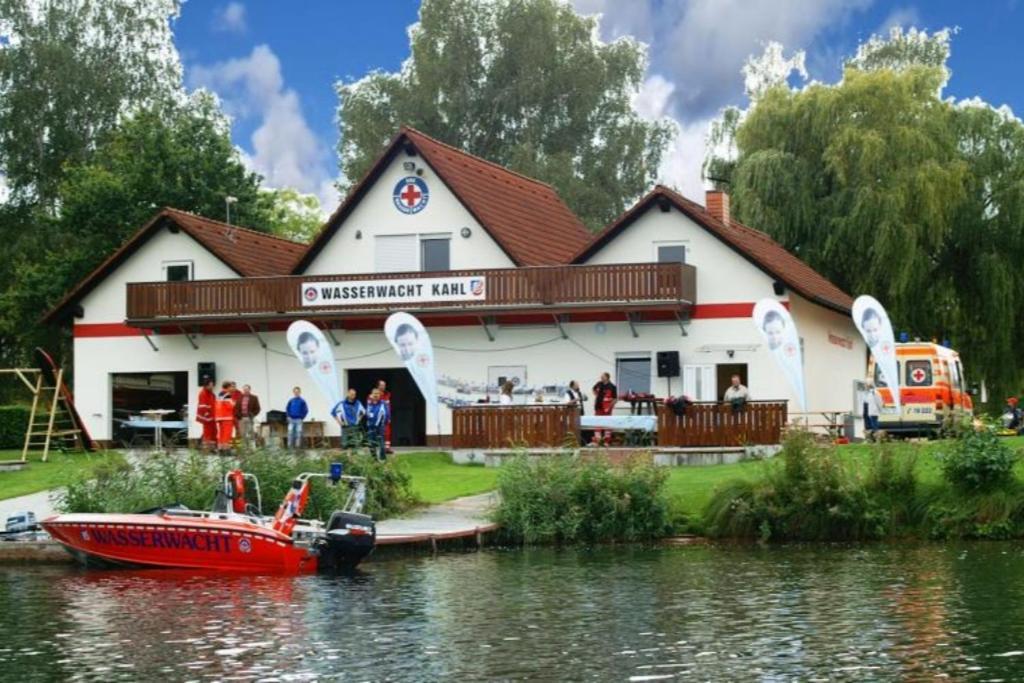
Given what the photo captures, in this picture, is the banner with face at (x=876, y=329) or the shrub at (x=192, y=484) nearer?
the shrub at (x=192, y=484)

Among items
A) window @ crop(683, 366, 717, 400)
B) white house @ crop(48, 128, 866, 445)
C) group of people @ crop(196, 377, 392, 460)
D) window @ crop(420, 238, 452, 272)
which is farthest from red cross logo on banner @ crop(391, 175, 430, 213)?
window @ crop(683, 366, 717, 400)

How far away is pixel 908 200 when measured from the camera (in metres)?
50.3

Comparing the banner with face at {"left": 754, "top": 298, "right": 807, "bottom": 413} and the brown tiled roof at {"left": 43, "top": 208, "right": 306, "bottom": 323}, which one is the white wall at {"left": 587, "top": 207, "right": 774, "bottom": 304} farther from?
the brown tiled roof at {"left": 43, "top": 208, "right": 306, "bottom": 323}


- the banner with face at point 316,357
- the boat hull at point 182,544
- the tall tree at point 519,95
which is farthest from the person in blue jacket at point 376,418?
the tall tree at point 519,95

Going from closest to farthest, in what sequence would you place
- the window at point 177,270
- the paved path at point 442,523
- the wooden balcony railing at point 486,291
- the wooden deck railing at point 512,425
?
1. the paved path at point 442,523
2. the wooden deck railing at point 512,425
3. the wooden balcony railing at point 486,291
4. the window at point 177,270

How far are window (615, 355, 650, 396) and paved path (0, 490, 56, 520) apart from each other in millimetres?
16400

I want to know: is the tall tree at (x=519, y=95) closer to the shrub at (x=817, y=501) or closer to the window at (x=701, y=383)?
the window at (x=701, y=383)

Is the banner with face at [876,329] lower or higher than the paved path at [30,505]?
higher

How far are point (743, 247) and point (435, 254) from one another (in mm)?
8793

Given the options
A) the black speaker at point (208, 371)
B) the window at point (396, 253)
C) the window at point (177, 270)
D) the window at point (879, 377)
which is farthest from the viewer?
the window at point (177, 270)

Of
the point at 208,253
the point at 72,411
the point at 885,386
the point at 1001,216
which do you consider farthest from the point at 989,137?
the point at 72,411

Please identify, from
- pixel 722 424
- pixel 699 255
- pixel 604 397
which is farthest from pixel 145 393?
pixel 722 424

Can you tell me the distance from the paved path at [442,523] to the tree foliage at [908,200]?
22844 mm

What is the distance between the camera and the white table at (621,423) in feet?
125
